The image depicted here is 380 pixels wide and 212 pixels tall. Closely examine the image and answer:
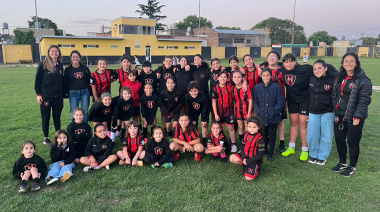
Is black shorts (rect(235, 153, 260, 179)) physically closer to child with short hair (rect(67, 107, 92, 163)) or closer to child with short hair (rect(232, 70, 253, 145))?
child with short hair (rect(232, 70, 253, 145))

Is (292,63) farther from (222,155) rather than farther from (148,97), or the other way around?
(148,97)

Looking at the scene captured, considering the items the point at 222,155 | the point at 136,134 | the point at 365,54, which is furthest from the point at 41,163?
the point at 365,54

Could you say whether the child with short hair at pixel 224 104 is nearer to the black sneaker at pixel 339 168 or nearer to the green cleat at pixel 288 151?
the green cleat at pixel 288 151

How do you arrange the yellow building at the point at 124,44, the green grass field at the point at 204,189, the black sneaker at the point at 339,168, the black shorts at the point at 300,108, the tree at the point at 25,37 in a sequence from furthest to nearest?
1. the tree at the point at 25,37
2. the yellow building at the point at 124,44
3. the black shorts at the point at 300,108
4. the black sneaker at the point at 339,168
5. the green grass field at the point at 204,189

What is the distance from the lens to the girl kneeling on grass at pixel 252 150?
12.7ft

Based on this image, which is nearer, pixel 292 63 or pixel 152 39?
pixel 292 63

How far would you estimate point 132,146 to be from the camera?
14.9 ft

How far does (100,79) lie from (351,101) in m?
4.56

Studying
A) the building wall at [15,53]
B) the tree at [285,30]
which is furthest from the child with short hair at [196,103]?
the tree at [285,30]

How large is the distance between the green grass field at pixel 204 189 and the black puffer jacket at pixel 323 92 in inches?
38.1

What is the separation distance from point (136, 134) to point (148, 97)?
3.45 feet

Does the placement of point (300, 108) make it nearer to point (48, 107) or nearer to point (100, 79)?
point (100, 79)

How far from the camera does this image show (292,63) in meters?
4.43

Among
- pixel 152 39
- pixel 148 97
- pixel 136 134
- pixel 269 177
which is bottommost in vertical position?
pixel 269 177
